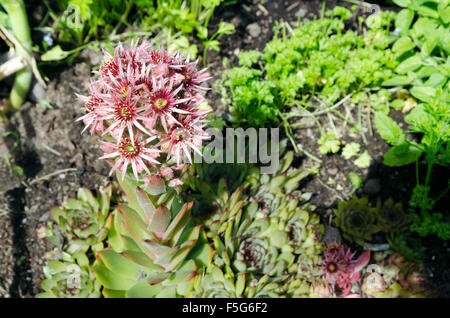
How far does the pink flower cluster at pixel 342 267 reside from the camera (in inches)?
105

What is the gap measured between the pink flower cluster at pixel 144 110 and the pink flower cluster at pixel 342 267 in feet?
4.77

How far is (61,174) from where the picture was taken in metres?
3.12

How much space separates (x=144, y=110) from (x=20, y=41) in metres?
1.93

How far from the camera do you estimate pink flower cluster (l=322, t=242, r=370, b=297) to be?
267 centimetres

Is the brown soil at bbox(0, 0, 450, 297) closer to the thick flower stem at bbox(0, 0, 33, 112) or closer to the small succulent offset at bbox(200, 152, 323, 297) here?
the thick flower stem at bbox(0, 0, 33, 112)

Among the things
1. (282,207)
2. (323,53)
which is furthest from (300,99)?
(282,207)

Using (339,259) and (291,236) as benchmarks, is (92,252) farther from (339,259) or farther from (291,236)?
(339,259)

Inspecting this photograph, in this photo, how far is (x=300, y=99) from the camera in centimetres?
352

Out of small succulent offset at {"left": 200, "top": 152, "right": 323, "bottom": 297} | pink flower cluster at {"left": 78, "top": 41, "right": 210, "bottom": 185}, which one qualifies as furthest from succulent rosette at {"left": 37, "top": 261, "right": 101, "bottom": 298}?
pink flower cluster at {"left": 78, "top": 41, "right": 210, "bottom": 185}

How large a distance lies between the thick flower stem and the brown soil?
0.32ft

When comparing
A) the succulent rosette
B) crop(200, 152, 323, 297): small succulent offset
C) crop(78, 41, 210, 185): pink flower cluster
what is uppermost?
crop(78, 41, 210, 185): pink flower cluster

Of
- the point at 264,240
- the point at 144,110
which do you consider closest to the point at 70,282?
the point at 264,240

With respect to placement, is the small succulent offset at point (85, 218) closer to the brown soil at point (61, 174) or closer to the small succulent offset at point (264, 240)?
the brown soil at point (61, 174)

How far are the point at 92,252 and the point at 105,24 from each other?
209 cm
